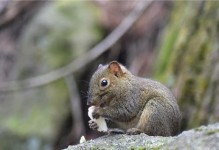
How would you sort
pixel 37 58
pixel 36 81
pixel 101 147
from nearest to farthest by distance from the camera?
pixel 101 147
pixel 36 81
pixel 37 58

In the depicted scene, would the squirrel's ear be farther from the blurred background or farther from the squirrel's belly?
the blurred background

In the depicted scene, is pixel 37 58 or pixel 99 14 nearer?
pixel 37 58

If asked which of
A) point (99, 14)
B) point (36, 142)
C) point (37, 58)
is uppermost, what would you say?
point (99, 14)

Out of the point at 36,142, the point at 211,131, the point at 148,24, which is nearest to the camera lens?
the point at 211,131

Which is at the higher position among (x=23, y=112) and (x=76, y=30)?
(x=76, y=30)

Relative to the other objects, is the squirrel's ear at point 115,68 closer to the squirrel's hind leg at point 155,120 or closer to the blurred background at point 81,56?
the squirrel's hind leg at point 155,120

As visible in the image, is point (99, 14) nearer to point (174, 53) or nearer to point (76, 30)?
point (76, 30)

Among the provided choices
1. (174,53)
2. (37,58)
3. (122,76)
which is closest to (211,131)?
(122,76)
